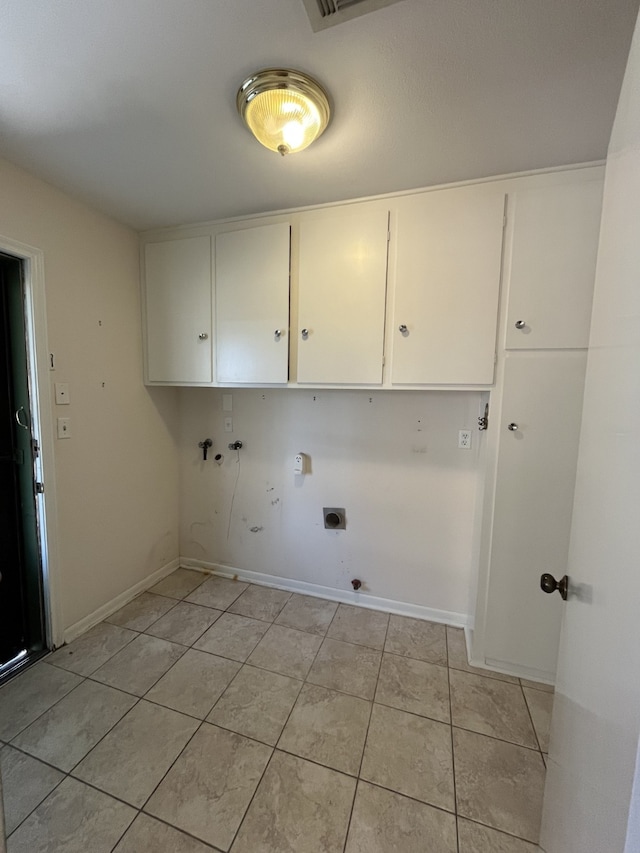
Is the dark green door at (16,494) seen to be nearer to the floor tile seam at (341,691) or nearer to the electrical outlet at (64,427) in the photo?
the electrical outlet at (64,427)

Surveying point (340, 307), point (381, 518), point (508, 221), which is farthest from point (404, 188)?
point (381, 518)

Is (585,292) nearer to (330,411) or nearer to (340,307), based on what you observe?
(340,307)

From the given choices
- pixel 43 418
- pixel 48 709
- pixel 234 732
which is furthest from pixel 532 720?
pixel 43 418

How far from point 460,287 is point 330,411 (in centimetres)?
105

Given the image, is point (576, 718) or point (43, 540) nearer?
point (576, 718)

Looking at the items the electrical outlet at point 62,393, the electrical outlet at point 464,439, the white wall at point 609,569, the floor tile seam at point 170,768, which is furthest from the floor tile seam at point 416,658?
the electrical outlet at point 62,393

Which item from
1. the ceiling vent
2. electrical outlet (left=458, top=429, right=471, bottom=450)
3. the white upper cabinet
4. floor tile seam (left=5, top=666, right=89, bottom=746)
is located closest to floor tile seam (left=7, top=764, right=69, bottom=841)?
floor tile seam (left=5, top=666, right=89, bottom=746)

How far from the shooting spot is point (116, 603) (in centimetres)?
219

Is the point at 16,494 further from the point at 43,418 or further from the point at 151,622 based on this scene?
the point at 151,622

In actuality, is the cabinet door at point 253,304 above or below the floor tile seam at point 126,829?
above

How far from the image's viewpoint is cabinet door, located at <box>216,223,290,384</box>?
192 centimetres

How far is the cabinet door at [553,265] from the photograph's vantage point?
1.44 meters

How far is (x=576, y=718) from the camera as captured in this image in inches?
29.5

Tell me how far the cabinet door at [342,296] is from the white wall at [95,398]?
3.93 ft
